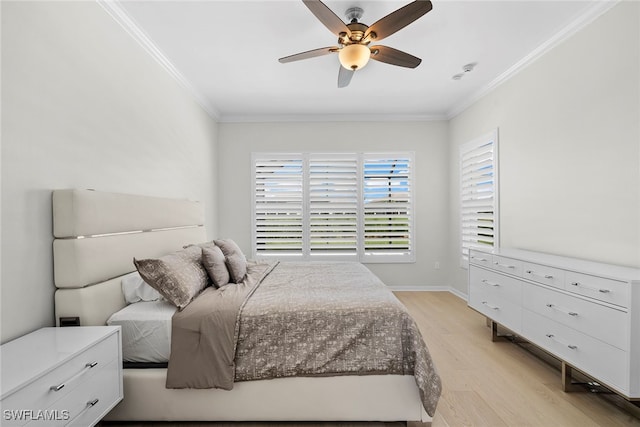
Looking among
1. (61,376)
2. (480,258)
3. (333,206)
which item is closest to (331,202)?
(333,206)

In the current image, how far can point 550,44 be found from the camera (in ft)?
9.13

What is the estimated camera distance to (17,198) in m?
1.57

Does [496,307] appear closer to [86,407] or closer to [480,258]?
[480,258]

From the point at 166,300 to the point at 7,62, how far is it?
58.7 inches

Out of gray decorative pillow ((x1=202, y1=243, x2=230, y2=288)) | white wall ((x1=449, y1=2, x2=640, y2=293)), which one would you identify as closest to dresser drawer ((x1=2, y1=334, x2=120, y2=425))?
gray decorative pillow ((x1=202, y1=243, x2=230, y2=288))

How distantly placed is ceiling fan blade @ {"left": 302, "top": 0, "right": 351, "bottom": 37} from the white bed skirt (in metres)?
2.20

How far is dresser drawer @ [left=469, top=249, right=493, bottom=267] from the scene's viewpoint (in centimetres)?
304

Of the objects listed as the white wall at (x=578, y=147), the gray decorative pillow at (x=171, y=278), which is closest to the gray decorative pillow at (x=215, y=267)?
the gray decorative pillow at (x=171, y=278)

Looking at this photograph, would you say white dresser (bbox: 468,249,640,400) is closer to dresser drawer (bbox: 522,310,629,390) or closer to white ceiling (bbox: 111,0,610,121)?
dresser drawer (bbox: 522,310,629,390)

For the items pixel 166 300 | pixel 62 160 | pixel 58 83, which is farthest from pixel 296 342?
pixel 58 83

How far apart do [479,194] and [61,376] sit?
14.1 feet

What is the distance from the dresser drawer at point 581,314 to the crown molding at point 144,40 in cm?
374

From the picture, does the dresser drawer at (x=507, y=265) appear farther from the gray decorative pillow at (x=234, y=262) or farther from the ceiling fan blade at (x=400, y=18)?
the gray decorative pillow at (x=234, y=262)

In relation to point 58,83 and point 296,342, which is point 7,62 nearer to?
point 58,83
